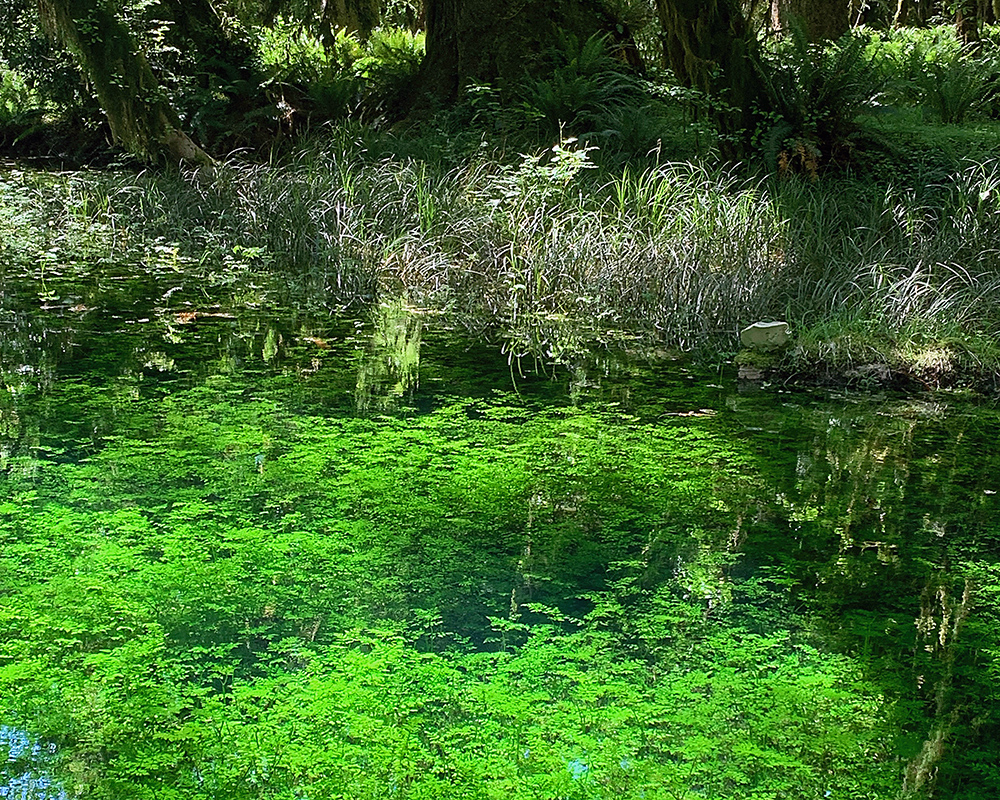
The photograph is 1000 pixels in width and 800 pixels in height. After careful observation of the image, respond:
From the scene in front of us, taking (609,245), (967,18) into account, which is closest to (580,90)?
(609,245)

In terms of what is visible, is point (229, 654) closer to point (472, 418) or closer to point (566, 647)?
point (566, 647)

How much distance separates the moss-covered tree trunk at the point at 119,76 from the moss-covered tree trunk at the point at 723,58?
4148 mm

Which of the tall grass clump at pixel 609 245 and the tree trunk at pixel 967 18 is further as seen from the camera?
the tree trunk at pixel 967 18

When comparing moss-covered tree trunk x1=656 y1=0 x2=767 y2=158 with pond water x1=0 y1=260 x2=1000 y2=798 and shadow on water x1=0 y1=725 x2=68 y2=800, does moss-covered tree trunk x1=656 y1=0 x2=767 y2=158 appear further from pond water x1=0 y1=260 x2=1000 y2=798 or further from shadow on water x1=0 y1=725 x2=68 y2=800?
shadow on water x1=0 y1=725 x2=68 y2=800

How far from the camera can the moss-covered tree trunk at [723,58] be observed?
21.0ft

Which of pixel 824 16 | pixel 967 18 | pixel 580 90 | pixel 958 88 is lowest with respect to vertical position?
pixel 580 90

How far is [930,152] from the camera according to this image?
6.76m

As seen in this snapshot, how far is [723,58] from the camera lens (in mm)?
6516

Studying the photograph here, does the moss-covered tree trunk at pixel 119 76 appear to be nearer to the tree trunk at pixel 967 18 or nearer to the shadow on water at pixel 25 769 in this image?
the shadow on water at pixel 25 769

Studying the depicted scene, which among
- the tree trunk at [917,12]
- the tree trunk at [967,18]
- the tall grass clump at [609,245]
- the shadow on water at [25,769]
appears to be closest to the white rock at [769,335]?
the tall grass clump at [609,245]

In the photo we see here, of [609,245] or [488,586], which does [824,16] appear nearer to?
[609,245]

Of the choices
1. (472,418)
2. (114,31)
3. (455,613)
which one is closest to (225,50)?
(114,31)

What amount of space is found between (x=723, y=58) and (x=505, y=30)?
9.29 feet

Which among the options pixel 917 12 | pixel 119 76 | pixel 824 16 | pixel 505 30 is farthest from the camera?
pixel 917 12
